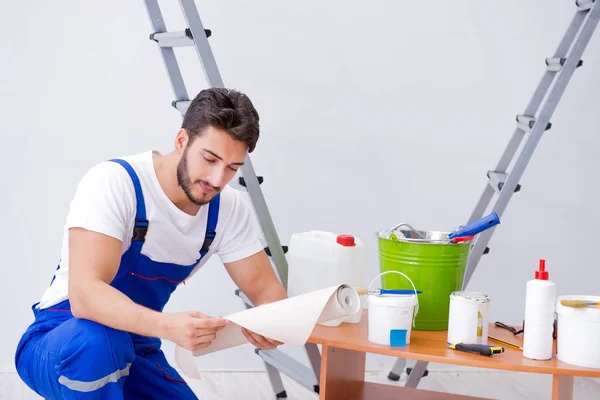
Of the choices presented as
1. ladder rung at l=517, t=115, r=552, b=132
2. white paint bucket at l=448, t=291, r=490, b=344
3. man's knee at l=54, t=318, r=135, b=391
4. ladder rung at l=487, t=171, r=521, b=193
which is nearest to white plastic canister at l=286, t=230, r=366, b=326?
white paint bucket at l=448, t=291, r=490, b=344

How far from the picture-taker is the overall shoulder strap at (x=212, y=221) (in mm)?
2578

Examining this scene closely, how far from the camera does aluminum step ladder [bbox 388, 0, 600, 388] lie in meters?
3.09

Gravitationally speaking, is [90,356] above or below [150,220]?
below

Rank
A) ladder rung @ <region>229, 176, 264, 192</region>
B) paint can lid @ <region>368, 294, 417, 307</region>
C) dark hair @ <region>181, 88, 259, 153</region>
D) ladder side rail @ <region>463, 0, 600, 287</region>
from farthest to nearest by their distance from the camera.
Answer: ladder side rail @ <region>463, 0, 600, 287</region>, ladder rung @ <region>229, 176, 264, 192</region>, dark hair @ <region>181, 88, 259, 153</region>, paint can lid @ <region>368, 294, 417, 307</region>

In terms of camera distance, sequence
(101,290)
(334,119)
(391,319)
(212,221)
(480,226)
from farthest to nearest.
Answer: (334,119), (212,221), (480,226), (391,319), (101,290)

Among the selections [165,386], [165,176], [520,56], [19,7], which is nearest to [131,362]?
[165,386]

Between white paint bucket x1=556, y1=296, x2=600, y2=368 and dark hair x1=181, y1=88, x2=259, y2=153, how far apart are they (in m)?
0.99

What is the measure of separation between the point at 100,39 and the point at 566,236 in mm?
2582

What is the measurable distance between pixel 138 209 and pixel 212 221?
0.28m

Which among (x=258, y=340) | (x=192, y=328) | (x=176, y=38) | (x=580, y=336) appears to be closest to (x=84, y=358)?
(x=192, y=328)

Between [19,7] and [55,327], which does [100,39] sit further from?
[55,327]

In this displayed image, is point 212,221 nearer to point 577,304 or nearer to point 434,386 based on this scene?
point 577,304

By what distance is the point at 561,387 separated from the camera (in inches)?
84.2

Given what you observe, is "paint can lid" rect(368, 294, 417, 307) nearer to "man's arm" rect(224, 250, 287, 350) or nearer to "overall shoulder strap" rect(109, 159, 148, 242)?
"man's arm" rect(224, 250, 287, 350)
